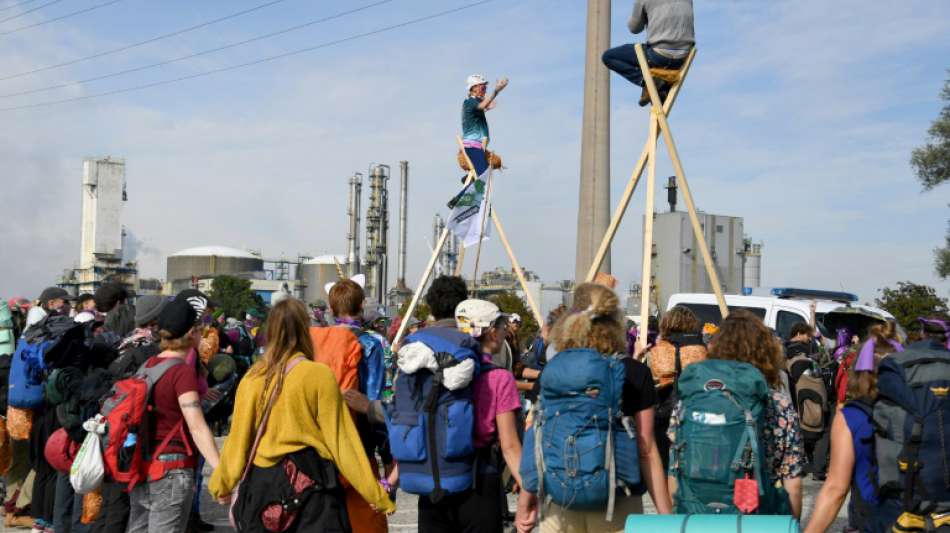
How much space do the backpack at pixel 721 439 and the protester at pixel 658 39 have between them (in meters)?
4.68

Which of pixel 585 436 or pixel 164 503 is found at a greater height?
pixel 585 436

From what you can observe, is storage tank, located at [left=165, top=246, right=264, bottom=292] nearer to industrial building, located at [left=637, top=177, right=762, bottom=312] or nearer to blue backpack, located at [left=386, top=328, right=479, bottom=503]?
industrial building, located at [left=637, top=177, right=762, bottom=312]

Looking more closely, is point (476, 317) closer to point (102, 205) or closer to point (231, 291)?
point (231, 291)

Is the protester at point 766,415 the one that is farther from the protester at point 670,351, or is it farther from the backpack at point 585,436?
the protester at point 670,351

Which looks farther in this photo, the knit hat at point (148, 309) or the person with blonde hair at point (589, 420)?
the knit hat at point (148, 309)

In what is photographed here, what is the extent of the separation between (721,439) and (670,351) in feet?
11.2

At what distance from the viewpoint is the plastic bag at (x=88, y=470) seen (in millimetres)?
5820

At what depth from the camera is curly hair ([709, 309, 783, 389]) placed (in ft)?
16.6

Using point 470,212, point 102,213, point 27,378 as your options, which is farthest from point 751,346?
point 102,213

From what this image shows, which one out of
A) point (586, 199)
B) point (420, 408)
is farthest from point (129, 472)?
point (586, 199)

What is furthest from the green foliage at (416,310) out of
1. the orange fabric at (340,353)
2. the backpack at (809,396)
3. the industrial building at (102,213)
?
the industrial building at (102,213)

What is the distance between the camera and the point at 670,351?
26.8 feet

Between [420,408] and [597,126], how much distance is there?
28.7ft

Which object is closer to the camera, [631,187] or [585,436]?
[585,436]
